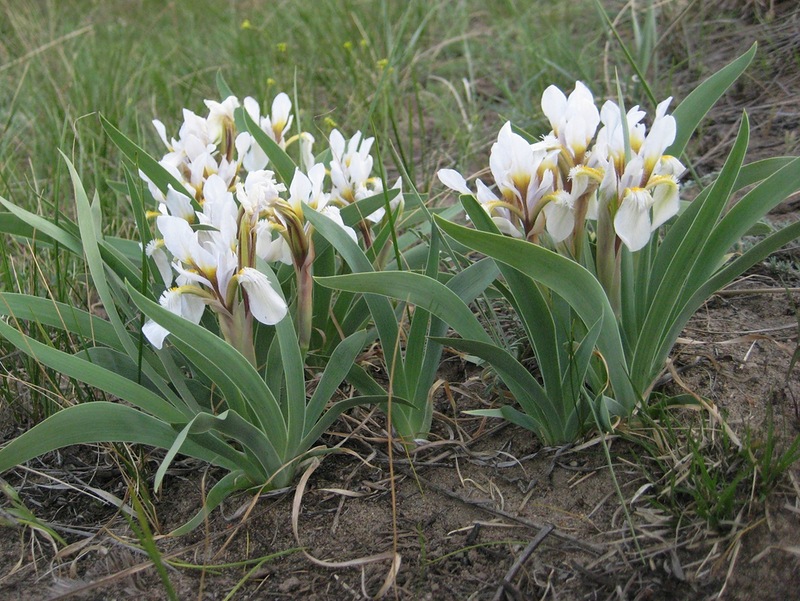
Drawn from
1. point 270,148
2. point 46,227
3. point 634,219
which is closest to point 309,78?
point 270,148

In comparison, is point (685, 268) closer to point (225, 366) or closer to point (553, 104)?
point (553, 104)

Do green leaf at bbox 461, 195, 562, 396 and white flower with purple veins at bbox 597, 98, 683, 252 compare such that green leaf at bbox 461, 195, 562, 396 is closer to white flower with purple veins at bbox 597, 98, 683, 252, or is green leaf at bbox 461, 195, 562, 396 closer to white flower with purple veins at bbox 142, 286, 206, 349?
white flower with purple veins at bbox 597, 98, 683, 252

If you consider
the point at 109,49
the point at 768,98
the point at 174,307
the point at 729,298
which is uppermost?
the point at 109,49

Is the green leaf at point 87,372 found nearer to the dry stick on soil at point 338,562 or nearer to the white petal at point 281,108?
the dry stick on soil at point 338,562

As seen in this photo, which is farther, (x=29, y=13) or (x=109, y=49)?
(x=29, y=13)

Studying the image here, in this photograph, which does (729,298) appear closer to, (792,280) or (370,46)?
(792,280)

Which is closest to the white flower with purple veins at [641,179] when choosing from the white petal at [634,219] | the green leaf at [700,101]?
the white petal at [634,219]

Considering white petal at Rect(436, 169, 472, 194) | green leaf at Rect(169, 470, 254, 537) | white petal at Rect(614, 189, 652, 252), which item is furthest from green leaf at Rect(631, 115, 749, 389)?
green leaf at Rect(169, 470, 254, 537)

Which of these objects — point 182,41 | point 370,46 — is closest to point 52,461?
point 370,46
